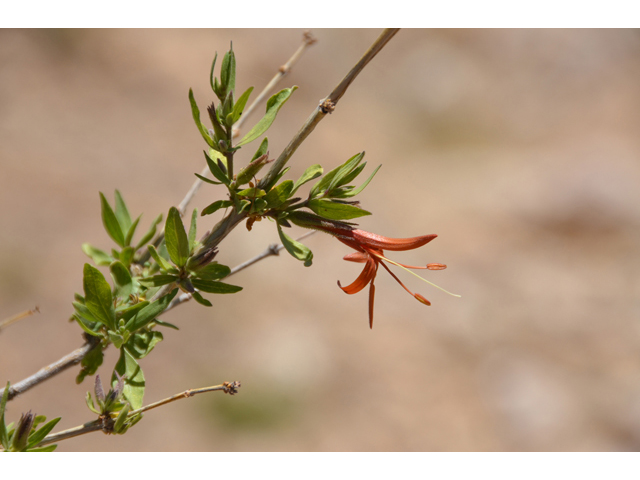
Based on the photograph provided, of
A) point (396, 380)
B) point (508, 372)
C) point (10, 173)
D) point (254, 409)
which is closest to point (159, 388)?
point (254, 409)

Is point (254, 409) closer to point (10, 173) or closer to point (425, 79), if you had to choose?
point (10, 173)

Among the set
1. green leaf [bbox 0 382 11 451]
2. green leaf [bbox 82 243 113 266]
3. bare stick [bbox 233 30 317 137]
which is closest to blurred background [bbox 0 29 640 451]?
green leaf [bbox 82 243 113 266]

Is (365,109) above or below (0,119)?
above

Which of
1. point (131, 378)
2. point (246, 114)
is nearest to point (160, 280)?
point (131, 378)

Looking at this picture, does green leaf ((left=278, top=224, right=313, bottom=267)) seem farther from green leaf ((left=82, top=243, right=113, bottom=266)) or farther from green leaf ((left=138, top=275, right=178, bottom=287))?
green leaf ((left=82, top=243, right=113, bottom=266))

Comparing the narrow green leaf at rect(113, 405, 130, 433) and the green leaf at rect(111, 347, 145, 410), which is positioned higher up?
the green leaf at rect(111, 347, 145, 410)

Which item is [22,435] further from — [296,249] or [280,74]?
[280,74]
